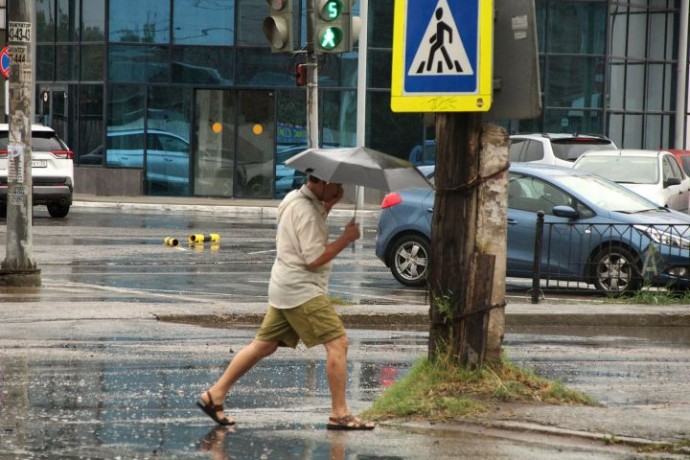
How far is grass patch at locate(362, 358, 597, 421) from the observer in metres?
9.05

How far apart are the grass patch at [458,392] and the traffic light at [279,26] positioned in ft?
22.3

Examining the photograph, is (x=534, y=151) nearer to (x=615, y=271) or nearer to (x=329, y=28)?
(x=615, y=271)

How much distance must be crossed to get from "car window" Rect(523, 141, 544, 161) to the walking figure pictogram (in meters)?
18.7

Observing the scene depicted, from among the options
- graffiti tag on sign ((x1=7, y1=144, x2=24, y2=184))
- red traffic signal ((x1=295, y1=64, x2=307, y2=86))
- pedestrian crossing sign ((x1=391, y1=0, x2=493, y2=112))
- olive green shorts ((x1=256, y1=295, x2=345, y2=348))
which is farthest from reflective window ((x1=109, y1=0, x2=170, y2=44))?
olive green shorts ((x1=256, y1=295, x2=345, y2=348))

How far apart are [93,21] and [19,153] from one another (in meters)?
23.0

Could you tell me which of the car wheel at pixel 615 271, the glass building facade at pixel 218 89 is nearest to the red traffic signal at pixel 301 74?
the car wheel at pixel 615 271

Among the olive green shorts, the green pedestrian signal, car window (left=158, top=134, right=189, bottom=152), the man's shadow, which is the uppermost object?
the green pedestrian signal

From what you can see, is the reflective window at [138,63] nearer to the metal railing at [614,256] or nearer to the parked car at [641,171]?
the parked car at [641,171]

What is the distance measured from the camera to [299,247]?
873cm

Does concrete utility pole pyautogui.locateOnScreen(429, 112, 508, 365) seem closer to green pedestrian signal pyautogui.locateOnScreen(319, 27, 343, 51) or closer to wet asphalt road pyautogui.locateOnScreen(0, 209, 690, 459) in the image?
wet asphalt road pyautogui.locateOnScreen(0, 209, 690, 459)

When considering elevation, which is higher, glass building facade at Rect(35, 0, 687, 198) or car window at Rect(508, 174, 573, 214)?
glass building facade at Rect(35, 0, 687, 198)

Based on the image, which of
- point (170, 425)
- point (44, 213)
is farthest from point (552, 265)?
point (44, 213)

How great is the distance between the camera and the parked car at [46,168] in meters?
27.9

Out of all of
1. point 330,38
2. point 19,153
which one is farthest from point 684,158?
point 19,153
